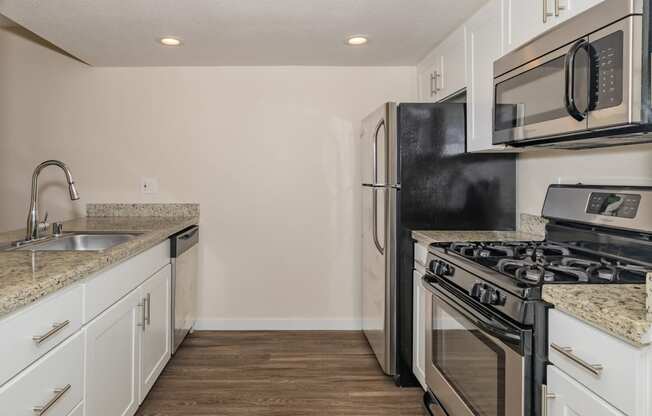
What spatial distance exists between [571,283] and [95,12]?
2.47 meters

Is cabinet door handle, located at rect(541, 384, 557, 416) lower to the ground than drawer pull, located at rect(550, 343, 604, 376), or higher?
lower

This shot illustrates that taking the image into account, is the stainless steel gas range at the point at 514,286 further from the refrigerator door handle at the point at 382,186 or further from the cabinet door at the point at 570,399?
the refrigerator door handle at the point at 382,186

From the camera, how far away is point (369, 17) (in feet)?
8.42

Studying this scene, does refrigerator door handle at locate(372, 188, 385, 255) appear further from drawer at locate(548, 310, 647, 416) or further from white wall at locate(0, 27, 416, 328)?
drawer at locate(548, 310, 647, 416)

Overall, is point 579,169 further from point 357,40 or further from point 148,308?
point 148,308

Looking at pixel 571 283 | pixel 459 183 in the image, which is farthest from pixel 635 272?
pixel 459 183

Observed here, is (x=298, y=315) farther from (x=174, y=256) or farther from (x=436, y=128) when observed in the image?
(x=436, y=128)

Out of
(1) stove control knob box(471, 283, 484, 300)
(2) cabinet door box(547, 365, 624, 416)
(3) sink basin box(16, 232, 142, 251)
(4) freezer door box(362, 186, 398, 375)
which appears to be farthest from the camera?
(4) freezer door box(362, 186, 398, 375)

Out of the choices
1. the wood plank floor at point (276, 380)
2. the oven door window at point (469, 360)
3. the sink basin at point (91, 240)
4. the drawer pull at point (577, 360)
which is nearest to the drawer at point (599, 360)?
the drawer pull at point (577, 360)

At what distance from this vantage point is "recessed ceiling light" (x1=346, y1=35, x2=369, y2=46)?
2.92 m

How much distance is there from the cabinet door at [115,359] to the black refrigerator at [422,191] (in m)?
1.32

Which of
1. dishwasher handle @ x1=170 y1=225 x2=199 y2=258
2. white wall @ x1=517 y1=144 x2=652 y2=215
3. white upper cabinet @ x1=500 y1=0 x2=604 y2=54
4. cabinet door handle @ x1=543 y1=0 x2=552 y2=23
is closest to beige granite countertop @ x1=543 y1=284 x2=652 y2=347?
white wall @ x1=517 y1=144 x2=652 y2=215

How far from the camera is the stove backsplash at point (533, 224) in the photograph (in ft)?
7.95

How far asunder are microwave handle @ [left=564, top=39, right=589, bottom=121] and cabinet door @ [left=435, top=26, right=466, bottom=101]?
3.96 feet
